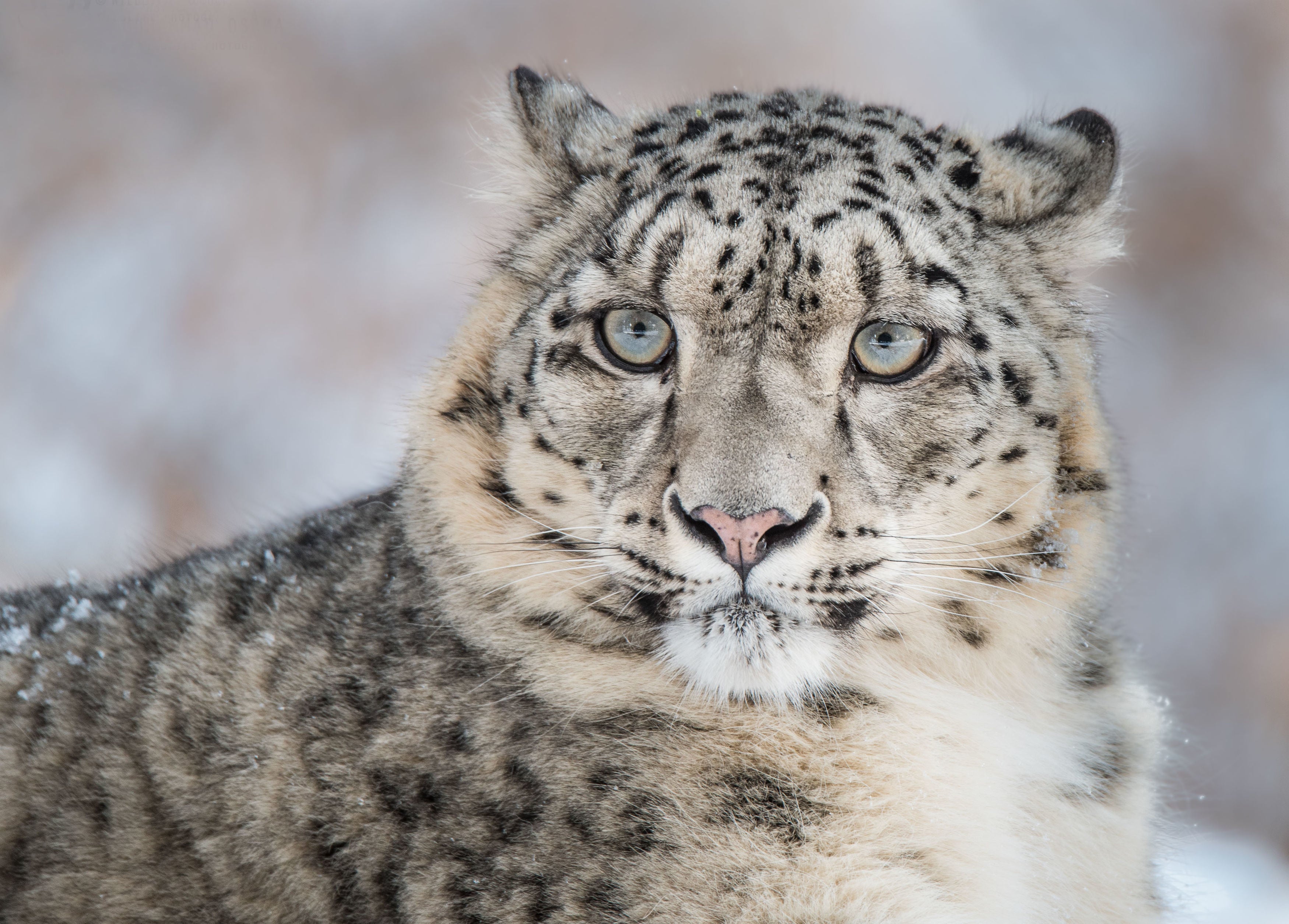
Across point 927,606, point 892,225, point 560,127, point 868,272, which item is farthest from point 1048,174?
point 560,127

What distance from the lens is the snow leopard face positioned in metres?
2.79

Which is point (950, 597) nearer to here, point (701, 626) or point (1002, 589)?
point (1002, 589)

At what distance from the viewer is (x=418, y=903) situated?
2752mm

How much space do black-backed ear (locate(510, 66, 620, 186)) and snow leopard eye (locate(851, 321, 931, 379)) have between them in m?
1.06

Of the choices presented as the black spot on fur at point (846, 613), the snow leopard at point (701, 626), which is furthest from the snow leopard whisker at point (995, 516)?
the black spot on fur at point (846, 613)

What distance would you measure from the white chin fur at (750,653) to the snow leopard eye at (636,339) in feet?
2.21

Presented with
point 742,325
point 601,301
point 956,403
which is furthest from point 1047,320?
point 601,301

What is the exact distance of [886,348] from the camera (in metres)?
3.00

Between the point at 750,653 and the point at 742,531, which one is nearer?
the point at 742,531

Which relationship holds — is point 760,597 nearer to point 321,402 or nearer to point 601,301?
point 601,301

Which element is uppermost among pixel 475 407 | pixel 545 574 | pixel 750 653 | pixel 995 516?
pixel 475 407

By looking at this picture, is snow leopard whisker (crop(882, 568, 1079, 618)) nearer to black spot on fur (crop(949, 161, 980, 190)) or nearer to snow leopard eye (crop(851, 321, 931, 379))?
snow leopard eye (crop(851, 321, 931, 379))

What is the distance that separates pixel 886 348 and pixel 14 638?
8.99 feet

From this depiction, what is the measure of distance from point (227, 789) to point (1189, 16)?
10378 mm
